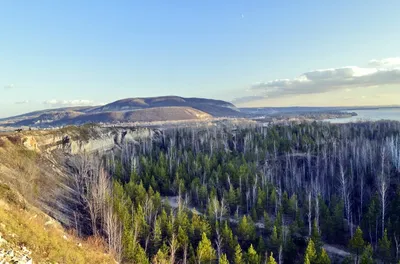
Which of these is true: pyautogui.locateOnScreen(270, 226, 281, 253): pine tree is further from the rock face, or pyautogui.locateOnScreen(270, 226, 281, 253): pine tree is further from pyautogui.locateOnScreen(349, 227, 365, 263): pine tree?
the rock face

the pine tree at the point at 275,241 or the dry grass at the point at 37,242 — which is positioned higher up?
the dry grass at the point at 37,242

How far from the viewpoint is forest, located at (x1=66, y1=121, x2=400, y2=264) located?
38.6 m

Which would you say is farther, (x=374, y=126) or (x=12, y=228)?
(x=374, y=126)

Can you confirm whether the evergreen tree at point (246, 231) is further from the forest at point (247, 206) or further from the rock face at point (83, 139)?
the rock face at point (83, 139)

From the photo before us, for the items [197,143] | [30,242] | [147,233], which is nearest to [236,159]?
[197,143]

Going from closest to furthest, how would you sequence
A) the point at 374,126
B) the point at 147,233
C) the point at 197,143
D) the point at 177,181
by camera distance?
1. the point at 147,233
2. the point at 177,181
3. the point at 197,143
4. the point at 374,126

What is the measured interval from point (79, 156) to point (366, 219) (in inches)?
2414

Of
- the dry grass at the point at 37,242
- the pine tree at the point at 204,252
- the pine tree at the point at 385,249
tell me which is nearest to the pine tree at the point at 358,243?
the pine tree at the point at 385,249

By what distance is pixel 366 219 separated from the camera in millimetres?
49062

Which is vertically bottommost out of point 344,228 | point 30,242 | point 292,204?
point 344,228

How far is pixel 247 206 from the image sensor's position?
5994 cm

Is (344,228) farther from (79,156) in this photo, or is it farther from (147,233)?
(79,156)

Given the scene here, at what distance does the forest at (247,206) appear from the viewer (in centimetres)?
3856

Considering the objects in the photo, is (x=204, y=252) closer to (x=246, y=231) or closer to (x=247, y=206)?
(x=246, y=231)
